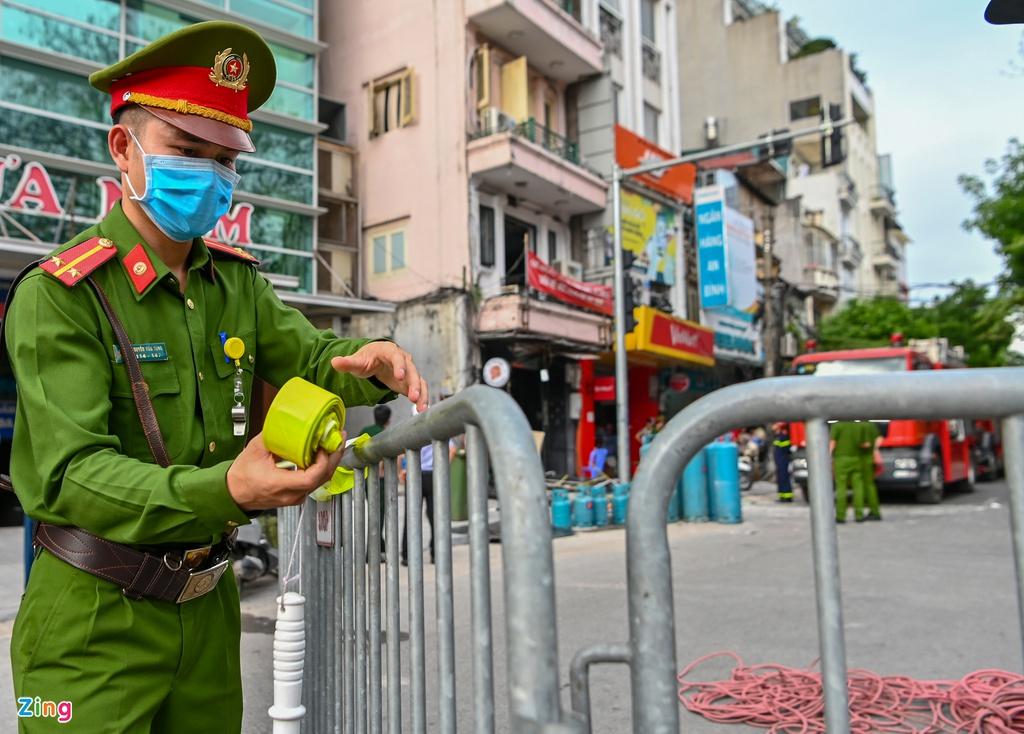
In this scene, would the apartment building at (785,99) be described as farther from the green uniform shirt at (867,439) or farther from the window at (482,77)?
the green uniform shirt at (867,439)

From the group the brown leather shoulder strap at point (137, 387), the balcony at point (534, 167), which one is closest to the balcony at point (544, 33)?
the balcony at point (534, 167)

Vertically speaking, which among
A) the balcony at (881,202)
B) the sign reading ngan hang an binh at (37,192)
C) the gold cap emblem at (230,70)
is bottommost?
the gold cap emblem at (230,70)

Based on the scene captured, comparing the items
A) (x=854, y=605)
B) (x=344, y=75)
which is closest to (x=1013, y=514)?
(x=854, y=605)

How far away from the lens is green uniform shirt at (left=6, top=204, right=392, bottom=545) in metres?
1.44

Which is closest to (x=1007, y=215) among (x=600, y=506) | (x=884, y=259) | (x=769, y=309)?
(x=769, y=309)

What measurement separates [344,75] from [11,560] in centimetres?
1446

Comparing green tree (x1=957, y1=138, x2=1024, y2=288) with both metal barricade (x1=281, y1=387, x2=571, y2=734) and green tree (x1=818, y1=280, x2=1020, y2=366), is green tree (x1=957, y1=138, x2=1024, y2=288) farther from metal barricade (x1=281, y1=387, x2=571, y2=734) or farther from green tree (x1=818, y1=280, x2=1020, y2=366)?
metal barricade (x1=281, y1=387, x2=571, y2=734)

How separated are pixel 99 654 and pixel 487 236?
1667cm

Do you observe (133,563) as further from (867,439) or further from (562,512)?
(867,439)

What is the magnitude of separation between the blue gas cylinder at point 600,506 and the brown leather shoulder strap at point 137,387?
9.85m

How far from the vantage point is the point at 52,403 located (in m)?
1.50

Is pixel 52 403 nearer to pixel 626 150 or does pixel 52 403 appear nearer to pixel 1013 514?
pixel 1013 514

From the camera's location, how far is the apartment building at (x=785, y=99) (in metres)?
37.7

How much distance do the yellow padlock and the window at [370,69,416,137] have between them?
17.5 m
